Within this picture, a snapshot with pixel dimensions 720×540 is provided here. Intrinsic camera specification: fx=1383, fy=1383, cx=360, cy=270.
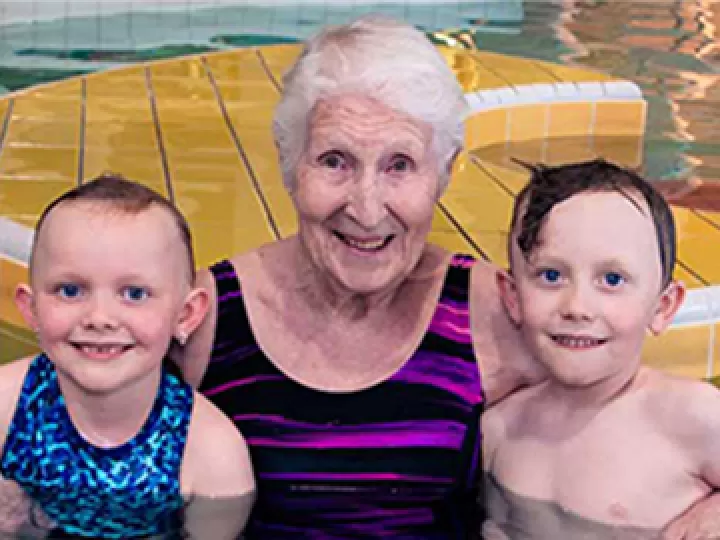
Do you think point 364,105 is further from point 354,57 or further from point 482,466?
point 482,466

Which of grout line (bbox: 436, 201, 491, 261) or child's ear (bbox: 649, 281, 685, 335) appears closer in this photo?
child's ear (bbox: 649, 281, 685, 335)

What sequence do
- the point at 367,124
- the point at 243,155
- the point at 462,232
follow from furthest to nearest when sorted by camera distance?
the point at 243,155
the point at 462,232
the point at 367,124

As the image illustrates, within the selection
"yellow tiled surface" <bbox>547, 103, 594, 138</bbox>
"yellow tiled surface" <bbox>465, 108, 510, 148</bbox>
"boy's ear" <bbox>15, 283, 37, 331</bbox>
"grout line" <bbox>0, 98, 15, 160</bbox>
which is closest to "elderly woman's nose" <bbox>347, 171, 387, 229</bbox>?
"boy's ear" <bbox>15, 283, 37, 331</bbox>

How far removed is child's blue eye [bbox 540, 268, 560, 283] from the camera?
2.78 m

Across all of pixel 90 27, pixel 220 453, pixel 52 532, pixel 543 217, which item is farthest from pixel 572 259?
pixel 90 27

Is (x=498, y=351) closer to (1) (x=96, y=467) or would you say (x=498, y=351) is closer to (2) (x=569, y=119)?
(1) (x=96, y=467)

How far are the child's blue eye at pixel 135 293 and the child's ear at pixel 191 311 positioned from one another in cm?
14

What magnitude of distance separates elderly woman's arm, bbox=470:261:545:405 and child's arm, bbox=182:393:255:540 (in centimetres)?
57

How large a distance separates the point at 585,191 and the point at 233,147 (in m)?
2.91

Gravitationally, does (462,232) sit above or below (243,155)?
above

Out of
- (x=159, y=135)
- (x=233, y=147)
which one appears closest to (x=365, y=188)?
(x=233, y=147)

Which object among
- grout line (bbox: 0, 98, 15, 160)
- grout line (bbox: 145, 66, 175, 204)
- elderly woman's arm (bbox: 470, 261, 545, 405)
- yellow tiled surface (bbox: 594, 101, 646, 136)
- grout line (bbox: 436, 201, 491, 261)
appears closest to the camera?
elderly woman's arm (bbox: 470, 261, 545, 405)

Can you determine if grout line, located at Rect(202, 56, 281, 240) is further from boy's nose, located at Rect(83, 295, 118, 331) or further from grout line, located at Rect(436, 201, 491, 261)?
boy's nose, located at Rect(83, 295, 118, 331)

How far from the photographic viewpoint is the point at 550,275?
9.13 ft
